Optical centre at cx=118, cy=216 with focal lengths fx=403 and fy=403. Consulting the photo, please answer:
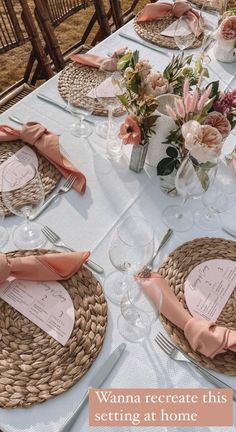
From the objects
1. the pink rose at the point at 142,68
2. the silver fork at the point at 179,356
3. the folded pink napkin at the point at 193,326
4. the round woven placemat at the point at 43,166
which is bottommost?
the silver fork at the point at 179,356

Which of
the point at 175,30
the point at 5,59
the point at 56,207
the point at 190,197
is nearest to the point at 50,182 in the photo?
the point at 56,207

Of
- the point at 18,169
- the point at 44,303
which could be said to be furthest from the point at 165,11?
the point at 44,303

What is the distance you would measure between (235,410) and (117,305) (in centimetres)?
31

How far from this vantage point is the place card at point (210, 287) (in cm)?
88

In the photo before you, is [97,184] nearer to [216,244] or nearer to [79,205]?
[79,205]

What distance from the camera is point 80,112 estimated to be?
4.12ft

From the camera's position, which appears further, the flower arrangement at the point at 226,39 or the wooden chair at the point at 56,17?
the wooden chair at the point at 56,17

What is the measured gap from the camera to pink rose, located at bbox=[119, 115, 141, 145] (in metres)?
1.01

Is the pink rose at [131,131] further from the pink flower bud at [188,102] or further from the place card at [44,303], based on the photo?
the place card at [44,303]

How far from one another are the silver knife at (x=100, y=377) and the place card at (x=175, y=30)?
1.24 m

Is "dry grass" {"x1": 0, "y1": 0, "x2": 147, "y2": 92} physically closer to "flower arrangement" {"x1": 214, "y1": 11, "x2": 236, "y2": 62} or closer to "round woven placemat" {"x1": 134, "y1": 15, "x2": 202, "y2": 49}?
"round woven placemat" {"x1": 134, "y1": 15, "x2": 202, "y2": 49}

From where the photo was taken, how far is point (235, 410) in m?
0.77

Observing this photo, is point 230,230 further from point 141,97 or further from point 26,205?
point 26,205

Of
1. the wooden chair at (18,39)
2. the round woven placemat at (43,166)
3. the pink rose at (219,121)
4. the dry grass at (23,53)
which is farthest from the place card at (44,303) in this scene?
the dry grass at (23,53)
